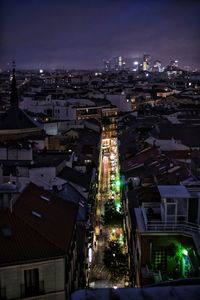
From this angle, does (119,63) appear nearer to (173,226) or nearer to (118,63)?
(118,63)

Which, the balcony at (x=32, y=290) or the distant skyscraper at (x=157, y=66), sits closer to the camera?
the balcony at (x=32, y=290)

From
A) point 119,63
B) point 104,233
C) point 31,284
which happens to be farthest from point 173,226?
point 119,63

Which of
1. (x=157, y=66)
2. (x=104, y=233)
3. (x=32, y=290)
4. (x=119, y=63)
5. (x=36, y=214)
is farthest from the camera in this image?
(x=119, y=63)

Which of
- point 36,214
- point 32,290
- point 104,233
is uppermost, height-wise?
point 36,214

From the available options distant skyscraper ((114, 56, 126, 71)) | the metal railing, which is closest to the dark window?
the metal railing

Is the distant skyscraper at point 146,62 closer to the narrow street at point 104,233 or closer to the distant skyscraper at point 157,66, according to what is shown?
the distant skyscraper at point 157,66

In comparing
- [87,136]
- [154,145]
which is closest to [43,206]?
[154,145]

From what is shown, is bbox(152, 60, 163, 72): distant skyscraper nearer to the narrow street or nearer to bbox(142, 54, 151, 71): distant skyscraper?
bbox(142, 54, 151, 71): distant skyscraper

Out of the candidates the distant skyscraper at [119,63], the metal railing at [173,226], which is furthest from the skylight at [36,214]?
the distant skyscraper at [119,63]
